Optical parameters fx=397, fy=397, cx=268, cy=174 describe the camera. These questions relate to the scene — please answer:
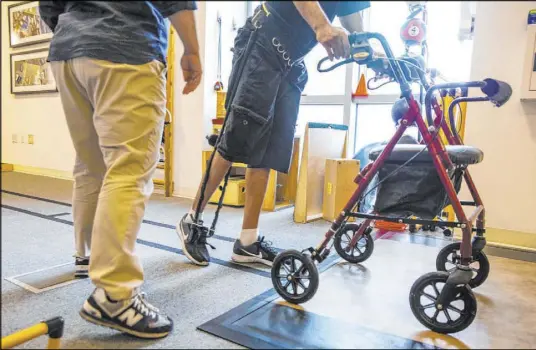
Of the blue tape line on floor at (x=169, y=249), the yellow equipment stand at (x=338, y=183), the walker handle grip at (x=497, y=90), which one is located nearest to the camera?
the walker handle grip at (x=497, y=90)

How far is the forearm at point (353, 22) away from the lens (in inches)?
44.0

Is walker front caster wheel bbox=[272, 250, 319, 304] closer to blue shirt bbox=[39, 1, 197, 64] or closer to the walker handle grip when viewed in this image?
blue shirt bbox=[39, 1, 197, 64]

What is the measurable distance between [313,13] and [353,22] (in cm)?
23

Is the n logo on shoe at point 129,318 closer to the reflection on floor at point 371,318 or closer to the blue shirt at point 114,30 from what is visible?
the reflection on floor at point 371,318

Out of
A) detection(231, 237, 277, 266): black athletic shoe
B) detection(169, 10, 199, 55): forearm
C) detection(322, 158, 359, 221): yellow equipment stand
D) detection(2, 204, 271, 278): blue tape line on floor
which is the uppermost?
detection(169, 10, 199, 55): forearm

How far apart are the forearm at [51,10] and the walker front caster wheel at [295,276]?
92 cm

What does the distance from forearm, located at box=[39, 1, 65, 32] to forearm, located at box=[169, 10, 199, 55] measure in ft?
1.00

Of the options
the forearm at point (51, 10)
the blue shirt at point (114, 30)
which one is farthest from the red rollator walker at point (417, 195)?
the forearm at point (51, 10)

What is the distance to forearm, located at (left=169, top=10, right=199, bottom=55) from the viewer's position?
0.97 metres

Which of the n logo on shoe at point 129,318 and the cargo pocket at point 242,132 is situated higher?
the cargo pocket at point 242,132

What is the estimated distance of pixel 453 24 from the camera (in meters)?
0.84

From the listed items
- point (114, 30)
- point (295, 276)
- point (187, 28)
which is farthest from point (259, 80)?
point (295, 276)

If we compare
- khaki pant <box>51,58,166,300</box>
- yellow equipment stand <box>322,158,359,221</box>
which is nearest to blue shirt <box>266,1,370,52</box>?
khaki pant <box>51,58,166,300</box>

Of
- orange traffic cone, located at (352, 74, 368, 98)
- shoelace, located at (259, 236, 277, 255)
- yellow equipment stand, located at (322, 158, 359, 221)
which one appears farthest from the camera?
orange traffic cone, located at (352, 74, 368, 98)
